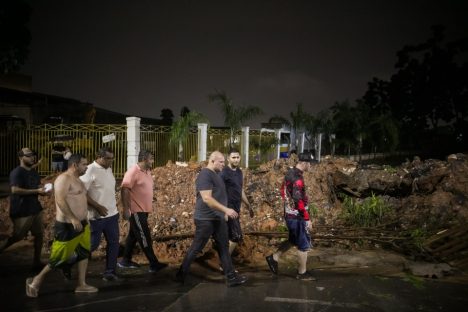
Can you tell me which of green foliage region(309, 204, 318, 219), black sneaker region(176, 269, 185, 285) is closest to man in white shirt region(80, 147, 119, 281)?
black sneaker region(176, 269, 185, 285)

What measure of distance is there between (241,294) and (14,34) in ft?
36.5

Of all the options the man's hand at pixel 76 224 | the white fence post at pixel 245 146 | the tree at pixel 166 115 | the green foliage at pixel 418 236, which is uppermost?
the tree at pixel 166 115

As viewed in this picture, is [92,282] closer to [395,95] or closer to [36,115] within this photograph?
[36,115]

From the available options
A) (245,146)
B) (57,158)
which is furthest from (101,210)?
(245,146)

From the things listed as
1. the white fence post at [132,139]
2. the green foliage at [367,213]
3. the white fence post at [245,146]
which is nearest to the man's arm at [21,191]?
the green foliage at [367,213]

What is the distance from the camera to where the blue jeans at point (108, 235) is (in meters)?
5.35

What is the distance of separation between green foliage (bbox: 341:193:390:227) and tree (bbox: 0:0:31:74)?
1057cm

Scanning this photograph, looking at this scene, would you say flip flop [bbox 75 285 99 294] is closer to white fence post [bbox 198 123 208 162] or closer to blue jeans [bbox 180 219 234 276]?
blue jeans [bbox 180 219 234 276]

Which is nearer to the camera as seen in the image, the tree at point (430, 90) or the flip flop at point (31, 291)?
the flip flop at point (31, 291)

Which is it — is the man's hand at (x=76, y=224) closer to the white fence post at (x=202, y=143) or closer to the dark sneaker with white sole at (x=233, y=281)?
the dark sneaker with white sole at (x=233, y=281)

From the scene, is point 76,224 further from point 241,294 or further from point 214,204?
point 241,294

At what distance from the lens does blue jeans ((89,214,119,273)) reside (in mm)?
5352

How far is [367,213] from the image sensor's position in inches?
369

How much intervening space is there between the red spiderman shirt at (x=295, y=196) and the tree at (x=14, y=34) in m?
10.4
